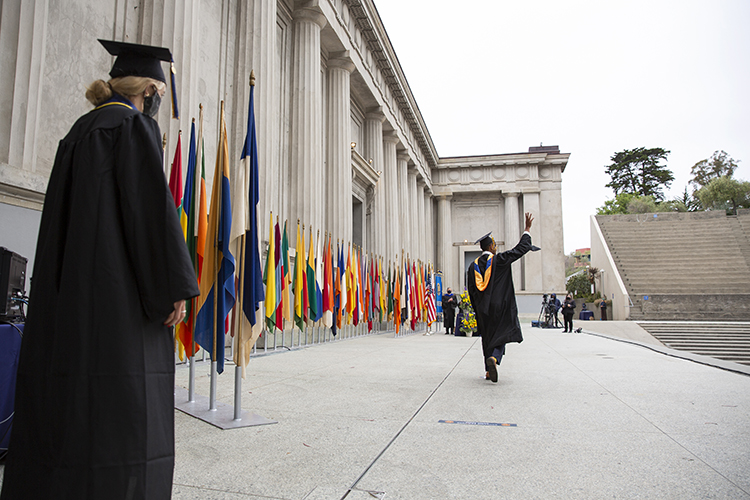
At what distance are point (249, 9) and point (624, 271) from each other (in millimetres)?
27499

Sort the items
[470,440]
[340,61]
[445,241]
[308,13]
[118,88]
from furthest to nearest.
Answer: [445,241] → [340,61] → [308,13] → [470,440] → [118,88]

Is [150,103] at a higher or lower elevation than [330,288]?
higher

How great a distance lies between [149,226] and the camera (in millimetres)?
1905

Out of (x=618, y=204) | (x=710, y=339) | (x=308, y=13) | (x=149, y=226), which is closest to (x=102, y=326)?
(x=149, y=226)

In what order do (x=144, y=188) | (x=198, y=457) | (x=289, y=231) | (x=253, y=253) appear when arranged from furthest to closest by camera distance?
(x=289, y=231) → (x=253, y=253) → (x=198, y=457) → (x=144, y=188)

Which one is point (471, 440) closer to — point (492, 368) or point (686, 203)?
point (492, 368)

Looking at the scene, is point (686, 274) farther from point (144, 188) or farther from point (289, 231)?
point (144, 188)

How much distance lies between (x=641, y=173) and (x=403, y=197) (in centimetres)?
5411

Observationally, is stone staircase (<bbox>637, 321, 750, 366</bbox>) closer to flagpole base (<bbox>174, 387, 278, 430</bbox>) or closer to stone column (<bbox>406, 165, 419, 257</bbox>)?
flagpole base (<bbox>174, 387, 278, 430</bbox>)

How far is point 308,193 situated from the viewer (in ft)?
47.0

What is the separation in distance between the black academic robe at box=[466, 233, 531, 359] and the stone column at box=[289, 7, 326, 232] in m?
8.48

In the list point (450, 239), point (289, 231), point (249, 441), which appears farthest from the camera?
point (450, 239)

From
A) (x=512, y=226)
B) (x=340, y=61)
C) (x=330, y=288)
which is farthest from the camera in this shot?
(x=512, y=226)

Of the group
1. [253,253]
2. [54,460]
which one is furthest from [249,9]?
[54,460]
